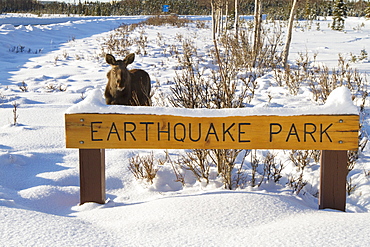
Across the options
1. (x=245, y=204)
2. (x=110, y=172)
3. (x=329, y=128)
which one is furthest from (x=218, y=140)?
(x=110, y=172)

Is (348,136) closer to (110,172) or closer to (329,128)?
(329,128)

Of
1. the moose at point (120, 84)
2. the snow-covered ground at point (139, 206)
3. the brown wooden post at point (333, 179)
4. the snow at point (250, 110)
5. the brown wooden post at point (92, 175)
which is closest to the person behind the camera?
the snow-covered ground at point (139, 206)

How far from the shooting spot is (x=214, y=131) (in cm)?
278

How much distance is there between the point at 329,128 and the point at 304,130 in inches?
6.7

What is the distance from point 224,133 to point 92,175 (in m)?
1.04

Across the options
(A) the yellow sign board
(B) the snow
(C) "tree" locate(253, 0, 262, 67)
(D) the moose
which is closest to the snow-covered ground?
(B) the snow

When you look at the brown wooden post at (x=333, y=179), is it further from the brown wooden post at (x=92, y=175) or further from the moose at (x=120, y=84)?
the moose at (x=120, y=84)

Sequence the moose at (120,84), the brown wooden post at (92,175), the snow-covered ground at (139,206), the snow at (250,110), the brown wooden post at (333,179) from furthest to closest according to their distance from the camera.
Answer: the moose at (120,84), the brown wooden post at (92,175), the brown wooden post at (333,179), the snow at (250,110), the snow-covered ground at (139,206)

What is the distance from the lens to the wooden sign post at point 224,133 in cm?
274

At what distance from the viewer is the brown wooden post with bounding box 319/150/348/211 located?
9.32ft

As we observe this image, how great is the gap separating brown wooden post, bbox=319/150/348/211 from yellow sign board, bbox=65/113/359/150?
0.34 feet

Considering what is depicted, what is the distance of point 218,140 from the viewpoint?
279 centimetres

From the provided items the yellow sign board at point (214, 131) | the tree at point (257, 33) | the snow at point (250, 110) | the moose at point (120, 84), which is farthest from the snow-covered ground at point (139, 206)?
the tree at point (257, 33)

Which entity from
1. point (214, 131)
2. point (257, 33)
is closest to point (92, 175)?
point (214, 131)
